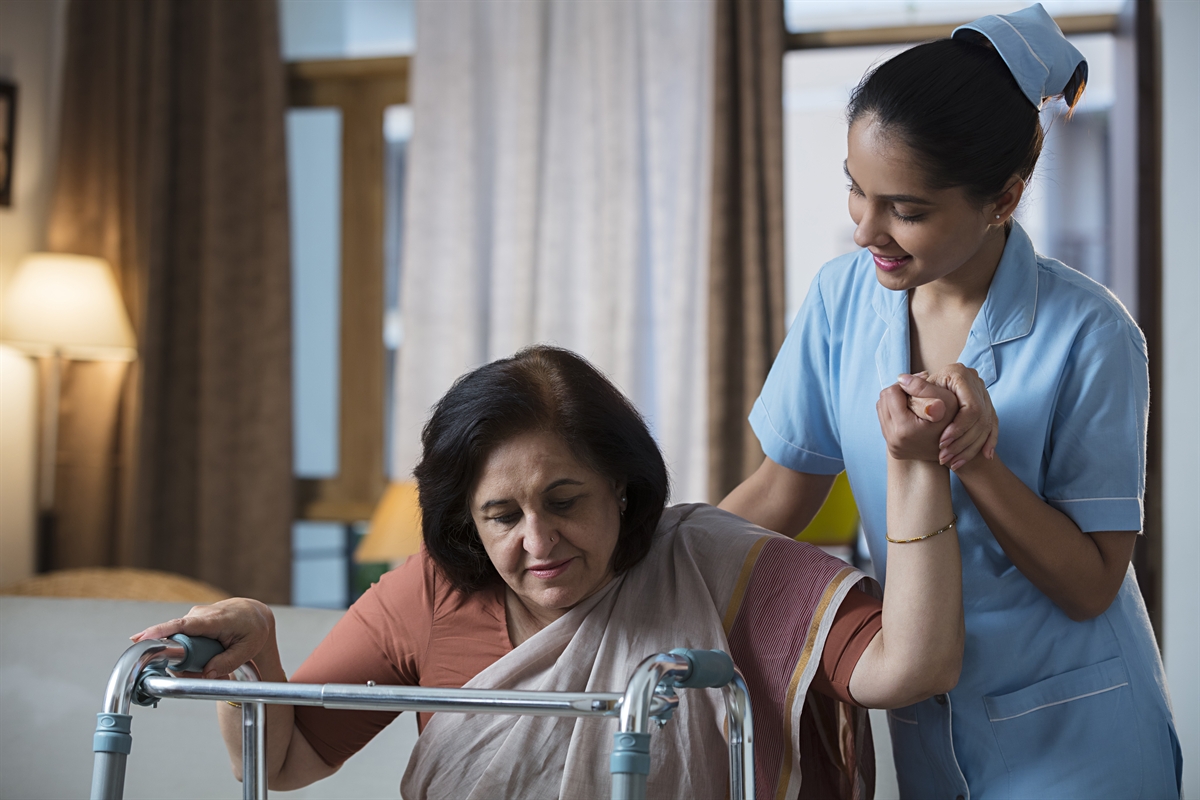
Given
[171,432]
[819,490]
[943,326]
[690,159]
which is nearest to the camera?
[943,326]

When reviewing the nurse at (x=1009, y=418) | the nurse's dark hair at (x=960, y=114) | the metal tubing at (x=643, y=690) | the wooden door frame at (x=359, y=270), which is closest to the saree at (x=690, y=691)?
the nurse at (x=1009, y=418)

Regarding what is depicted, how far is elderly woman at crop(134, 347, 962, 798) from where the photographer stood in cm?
127

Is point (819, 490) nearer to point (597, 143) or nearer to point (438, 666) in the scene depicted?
point (438, 666)

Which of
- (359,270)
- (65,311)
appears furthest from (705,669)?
(359,270)

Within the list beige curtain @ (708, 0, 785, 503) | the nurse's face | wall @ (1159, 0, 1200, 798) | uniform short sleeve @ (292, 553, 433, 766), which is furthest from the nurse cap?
beige curtain @ (708, 0, 785, 503)

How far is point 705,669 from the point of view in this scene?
3.22 ft

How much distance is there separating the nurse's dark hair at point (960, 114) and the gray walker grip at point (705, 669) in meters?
0.52

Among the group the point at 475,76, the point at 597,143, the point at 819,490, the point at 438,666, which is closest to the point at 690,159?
the point at 597,143

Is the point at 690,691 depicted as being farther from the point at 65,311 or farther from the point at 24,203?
the point at 24,203

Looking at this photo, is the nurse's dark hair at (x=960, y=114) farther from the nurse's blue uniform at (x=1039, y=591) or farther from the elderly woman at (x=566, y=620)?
the elderly woman at (x=566, y=620)

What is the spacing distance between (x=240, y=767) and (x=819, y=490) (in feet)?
2.75

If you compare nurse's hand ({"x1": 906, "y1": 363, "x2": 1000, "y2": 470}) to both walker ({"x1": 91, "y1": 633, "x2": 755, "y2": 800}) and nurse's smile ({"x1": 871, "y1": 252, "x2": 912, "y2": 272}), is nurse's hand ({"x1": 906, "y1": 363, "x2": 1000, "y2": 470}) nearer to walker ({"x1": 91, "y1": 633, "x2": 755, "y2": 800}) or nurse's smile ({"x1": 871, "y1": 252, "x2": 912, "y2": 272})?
nurse's smile ({"x1": 871, "y1": 252, "x2": 912, "y2": 272})

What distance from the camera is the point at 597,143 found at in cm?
407

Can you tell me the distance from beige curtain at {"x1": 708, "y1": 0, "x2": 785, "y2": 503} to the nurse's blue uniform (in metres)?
2.54
